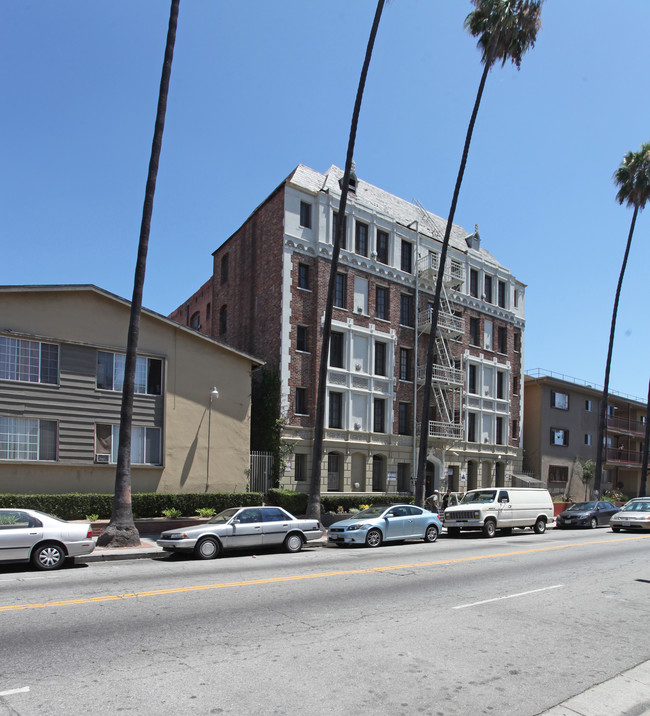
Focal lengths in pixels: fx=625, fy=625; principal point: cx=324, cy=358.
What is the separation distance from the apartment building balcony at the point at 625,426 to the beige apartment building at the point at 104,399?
37.1m

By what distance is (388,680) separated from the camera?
6051mm

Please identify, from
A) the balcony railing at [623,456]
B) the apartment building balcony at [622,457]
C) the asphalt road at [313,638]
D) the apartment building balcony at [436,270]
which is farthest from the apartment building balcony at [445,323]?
the balcony railing at [623,456]

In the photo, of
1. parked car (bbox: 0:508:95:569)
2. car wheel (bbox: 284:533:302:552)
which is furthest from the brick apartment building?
parked car (bbox: 0:508:95:569)

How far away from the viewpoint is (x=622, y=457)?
52.4 meters

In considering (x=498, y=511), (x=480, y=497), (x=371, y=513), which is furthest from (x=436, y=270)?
(x=371, y=513)

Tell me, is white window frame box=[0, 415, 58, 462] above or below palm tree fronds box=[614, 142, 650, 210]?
below

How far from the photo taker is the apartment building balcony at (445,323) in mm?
33375

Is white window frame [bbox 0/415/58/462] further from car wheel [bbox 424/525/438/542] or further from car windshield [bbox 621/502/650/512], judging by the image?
car windshield [bbox 621/502/650/512]

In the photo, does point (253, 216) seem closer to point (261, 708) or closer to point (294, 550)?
point (294, 550)

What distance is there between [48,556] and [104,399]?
29.9ft

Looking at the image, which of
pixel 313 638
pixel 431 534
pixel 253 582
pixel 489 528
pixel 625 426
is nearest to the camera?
pixel 313 638

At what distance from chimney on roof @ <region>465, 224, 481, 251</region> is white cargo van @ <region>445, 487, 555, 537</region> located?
62.5 feet

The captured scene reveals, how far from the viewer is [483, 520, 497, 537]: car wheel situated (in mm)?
22906

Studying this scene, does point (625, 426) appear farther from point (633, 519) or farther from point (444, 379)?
point (633, 519)
